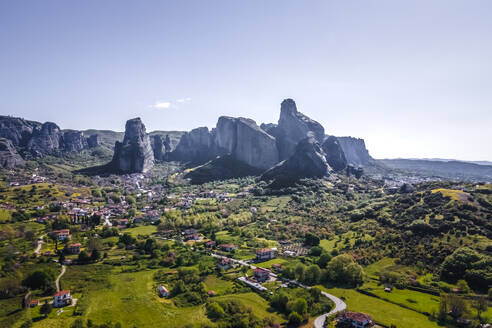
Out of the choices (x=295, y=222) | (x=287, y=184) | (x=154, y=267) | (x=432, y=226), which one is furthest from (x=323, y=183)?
(x=154, y=267)

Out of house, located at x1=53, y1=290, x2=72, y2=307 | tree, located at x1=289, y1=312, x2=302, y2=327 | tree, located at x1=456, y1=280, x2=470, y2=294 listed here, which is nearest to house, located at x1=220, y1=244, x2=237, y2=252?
tree, located at x1=289, y1=312, x2=302, y2=327

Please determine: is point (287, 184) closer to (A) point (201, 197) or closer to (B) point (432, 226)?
(A) point (201, 197)

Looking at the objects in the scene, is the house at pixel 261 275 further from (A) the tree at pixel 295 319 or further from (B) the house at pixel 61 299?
(B) the house at pixel 61 299

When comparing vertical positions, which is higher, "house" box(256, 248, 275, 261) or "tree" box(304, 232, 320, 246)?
"tree" box(304, 232, 320, 246)

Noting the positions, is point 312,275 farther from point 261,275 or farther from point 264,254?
point 264,254

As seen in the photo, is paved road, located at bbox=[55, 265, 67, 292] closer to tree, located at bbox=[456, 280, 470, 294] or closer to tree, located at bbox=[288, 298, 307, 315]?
tree, located at bbox=[288, 298, 307, 315]

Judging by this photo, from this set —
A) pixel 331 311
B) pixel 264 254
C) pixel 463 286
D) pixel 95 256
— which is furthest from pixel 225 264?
pixel 463 286
